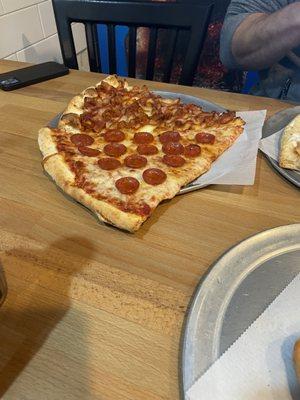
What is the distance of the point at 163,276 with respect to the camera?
58 cm

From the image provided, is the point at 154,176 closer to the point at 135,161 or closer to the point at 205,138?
the point at 135,161

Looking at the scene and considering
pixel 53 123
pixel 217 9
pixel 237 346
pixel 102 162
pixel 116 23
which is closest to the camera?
pixel 237 346

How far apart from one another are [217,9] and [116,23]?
2.37 ft

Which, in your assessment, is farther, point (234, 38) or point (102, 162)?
point (234, 38)

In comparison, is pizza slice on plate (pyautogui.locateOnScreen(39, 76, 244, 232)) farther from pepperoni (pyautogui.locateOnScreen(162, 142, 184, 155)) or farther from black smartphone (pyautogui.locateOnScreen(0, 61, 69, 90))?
black smartphone (pyautogui.locateOnScreen(0, 61, 69, 90))

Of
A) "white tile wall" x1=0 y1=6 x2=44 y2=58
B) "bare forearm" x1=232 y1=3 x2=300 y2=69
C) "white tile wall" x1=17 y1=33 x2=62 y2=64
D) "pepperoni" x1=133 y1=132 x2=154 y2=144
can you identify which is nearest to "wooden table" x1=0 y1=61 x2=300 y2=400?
"pepperoni" x1=133 y1=132 x2=154 y2=144

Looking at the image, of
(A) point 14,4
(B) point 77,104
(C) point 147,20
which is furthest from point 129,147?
(A) point 14,4

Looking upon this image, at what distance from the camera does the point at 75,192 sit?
71 centimetres

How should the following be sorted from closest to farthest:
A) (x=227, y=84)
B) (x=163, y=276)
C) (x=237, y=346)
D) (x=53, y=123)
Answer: (x=237, y=346)
(x=163, y=276)
(x=53, y=123)
(x=227, y=84)

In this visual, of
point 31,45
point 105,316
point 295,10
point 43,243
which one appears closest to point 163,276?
point 105,316

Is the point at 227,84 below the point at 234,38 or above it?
below

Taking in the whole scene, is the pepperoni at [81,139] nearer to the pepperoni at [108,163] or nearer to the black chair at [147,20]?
the pepperoni at [108,163]

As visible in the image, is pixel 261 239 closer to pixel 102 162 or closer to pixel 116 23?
pixel 102 162

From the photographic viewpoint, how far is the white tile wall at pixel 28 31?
1.79 m
